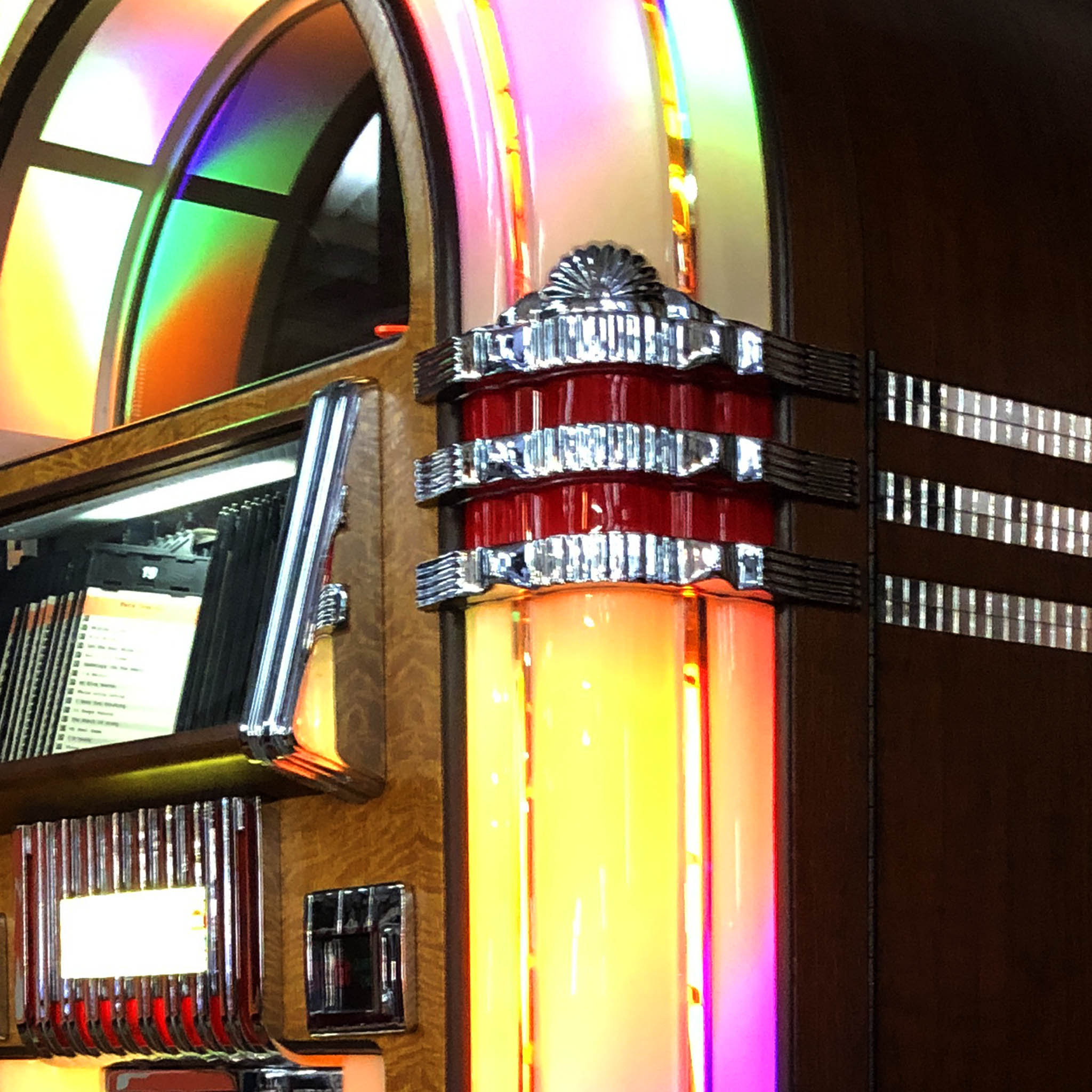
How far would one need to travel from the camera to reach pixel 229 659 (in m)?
2.18

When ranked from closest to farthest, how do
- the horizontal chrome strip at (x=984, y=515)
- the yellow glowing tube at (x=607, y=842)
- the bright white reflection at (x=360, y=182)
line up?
the yellow glowing tube at (x=607, y=842) → the horizontal chrome strip at (x=984, y=515) → the bright white reflection at (x=360, y=182)

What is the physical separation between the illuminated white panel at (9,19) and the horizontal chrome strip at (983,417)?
127 cm

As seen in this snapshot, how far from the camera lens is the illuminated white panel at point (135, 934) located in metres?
2.21

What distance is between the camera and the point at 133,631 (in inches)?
93.0

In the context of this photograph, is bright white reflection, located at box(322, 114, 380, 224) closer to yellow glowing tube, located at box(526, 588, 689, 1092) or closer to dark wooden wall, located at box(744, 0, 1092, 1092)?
dark wooden wall, located at box(744, 0, 1092, 1092)

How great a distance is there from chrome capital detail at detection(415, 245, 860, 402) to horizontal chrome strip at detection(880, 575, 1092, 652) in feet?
0.75

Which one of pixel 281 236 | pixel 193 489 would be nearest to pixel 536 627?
pixel 193 489

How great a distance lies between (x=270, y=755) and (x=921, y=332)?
75cm

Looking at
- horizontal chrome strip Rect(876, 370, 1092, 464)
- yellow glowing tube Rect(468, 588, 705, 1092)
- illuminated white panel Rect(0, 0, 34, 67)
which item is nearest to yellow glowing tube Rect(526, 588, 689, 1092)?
yellow glowing tube Rect(468, 588, 705, 1092)

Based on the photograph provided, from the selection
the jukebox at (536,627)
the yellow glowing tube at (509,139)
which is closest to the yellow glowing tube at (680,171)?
the jukebox at (536,627)

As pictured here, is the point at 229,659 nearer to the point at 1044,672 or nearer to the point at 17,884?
the point at 17,884

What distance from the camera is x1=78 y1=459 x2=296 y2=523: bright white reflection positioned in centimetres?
223

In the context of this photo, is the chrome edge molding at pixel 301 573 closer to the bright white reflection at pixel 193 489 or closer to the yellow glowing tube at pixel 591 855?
the bright white reflection at pixel 193 489

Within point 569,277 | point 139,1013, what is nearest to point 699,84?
point 569,277
